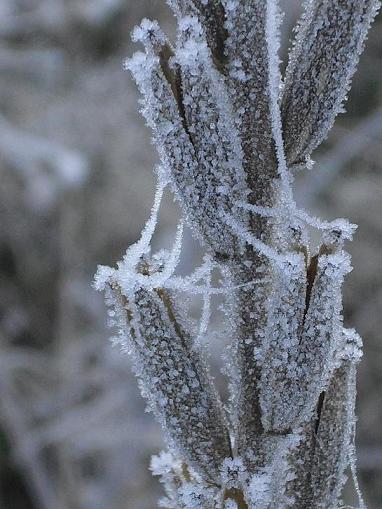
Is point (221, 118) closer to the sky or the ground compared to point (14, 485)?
closer to the ground

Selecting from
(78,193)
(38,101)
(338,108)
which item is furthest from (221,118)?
(38,101)

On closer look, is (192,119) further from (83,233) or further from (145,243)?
(83,233)

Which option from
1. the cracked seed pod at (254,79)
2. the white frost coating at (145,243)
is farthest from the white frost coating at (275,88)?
the white frost coating at (145,243)

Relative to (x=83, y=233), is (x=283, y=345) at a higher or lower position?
lower

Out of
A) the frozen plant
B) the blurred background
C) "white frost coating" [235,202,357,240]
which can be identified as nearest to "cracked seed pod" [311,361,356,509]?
the frozen plant

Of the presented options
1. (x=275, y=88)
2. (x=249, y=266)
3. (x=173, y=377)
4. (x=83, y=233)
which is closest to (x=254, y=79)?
(x=275, y=88)

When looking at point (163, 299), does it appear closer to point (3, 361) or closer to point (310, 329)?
point (310, 329)

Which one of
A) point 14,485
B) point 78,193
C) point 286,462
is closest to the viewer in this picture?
point 286,462
